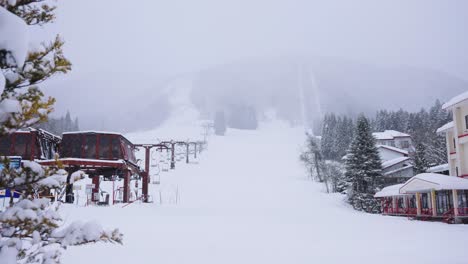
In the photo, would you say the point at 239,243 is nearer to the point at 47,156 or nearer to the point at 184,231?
the point at 184,231

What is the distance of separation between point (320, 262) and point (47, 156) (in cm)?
2245

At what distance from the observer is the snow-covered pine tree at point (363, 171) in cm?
4250

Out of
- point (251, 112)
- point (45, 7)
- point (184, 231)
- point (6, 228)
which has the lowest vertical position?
point (184, 231)

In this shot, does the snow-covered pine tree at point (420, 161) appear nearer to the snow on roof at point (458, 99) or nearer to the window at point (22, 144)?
the snow on roof at point (458, 99)

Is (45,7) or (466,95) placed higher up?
(466,95)

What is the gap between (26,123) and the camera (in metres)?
3.90

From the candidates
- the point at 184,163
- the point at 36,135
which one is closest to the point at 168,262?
the point at 36,135

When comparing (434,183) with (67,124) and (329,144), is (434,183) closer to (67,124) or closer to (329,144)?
(329,144)

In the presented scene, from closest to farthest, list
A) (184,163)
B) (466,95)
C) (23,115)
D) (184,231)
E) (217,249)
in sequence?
(23,115) → (217,249) → (184,231) → (466,95) → (184,163)

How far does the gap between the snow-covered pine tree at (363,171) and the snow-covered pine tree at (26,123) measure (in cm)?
4229

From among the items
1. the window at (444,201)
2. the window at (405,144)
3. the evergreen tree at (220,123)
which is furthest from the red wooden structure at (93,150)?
the evergreen tree at (220,123)

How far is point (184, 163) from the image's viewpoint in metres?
66.1

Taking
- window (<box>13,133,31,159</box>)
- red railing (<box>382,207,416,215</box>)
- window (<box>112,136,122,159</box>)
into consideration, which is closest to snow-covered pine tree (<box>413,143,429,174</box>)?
red railing (<box>382,207,416,215</box>)

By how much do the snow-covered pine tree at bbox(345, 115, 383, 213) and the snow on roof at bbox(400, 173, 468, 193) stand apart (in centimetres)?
1098
